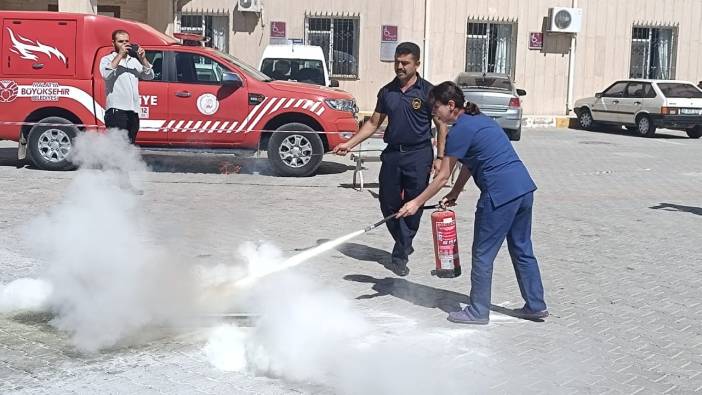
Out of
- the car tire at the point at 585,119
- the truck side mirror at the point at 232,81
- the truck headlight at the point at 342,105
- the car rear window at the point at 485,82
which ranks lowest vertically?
the car tire at the point at 585,119

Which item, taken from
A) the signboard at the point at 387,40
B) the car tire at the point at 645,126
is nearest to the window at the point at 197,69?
the signboard at the point at 387,40

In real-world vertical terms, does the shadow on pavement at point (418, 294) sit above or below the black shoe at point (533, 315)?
below

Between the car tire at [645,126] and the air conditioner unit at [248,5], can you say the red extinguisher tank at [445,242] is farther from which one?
the air conditioner unit at [248,5]

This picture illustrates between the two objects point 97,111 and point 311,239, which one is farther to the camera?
point 97,111

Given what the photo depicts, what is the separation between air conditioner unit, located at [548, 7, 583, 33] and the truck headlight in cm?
1349

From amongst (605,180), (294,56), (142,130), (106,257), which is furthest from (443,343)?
(294,56)

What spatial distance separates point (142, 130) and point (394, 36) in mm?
12309

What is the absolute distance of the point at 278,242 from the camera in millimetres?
8922

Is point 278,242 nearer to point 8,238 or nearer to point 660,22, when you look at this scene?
point 8,238

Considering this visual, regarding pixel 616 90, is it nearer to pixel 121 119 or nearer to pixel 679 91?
pixel 679 91

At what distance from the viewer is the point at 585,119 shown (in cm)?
2522

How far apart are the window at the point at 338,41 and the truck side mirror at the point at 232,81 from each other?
447 inches

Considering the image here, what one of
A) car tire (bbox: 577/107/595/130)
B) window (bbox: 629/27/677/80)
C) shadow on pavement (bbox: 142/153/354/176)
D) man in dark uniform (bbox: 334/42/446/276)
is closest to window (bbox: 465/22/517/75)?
car tire (bbox: 577/107/595/130)

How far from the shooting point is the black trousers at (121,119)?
11.3 meters
